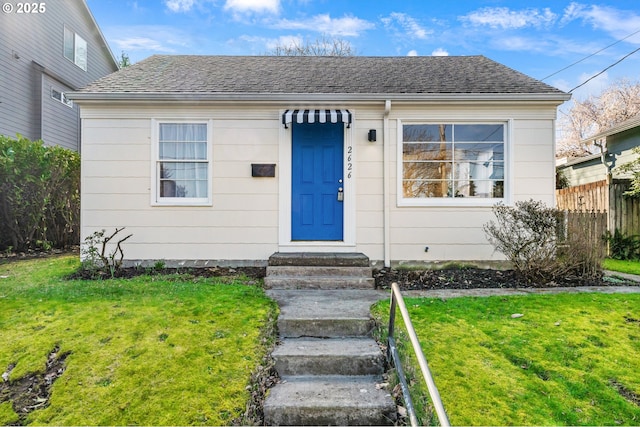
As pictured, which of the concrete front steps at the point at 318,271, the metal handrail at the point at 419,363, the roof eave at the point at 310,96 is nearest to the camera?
the metal handrail at the point at 419,363

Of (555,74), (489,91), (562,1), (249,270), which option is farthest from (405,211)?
(555,74)

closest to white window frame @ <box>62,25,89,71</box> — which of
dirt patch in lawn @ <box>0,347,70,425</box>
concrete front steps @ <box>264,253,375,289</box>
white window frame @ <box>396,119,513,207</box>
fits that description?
concrete front steps @ <box>264,253,375,289</box>

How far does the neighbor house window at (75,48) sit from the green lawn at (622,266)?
56.7 ft

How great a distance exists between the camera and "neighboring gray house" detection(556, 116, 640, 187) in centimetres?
1027

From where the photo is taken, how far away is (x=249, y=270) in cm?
583

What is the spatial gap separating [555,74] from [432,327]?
53.5ft

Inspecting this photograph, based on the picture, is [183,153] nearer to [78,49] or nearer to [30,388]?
[30,388]

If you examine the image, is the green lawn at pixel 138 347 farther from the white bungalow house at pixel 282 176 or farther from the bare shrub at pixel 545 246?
the bare shrub at pixel 545 246

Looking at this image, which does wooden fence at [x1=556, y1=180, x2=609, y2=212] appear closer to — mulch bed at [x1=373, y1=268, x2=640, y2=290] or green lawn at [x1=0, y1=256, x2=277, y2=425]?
mulch bed at [x1=373, y1=268, x2=640, y2=290]

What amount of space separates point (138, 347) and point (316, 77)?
5746 mm

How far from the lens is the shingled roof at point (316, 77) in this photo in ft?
19.7

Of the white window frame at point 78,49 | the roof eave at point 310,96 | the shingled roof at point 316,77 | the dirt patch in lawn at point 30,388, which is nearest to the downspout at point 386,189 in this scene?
the roof eave at point 310,96

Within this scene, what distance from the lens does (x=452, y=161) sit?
20.4 feet

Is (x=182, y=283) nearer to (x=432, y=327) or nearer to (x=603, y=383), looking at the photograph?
(x=432, y=327)
